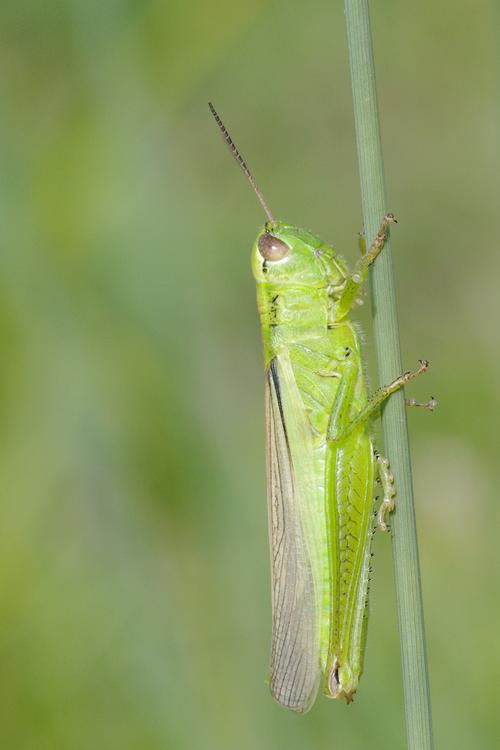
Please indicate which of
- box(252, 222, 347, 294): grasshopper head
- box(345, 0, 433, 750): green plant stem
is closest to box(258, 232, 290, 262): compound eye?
box(252, 222, 347, 294): grasshopper head

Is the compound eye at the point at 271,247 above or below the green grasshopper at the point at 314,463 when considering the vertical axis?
above

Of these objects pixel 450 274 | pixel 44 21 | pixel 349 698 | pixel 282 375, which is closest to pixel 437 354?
pixel 450 274

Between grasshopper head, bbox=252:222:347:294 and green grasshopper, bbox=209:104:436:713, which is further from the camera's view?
grasshopper head, bbox=252:222:347:294

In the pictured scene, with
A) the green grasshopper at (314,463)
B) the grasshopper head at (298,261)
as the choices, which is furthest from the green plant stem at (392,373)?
the grasshopper head at (298,261)

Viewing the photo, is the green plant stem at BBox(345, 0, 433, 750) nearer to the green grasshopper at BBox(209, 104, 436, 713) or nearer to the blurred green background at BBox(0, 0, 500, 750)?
the green grasshopper at BBox(209, 104, 436, 713)

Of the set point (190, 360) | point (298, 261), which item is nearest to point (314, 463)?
point (298, 261)

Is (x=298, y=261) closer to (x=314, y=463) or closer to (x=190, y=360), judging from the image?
(x=314, y=463)

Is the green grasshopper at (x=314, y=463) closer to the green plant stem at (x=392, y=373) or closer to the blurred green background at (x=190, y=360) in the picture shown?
the green plant stem at (x=392, y=373)
